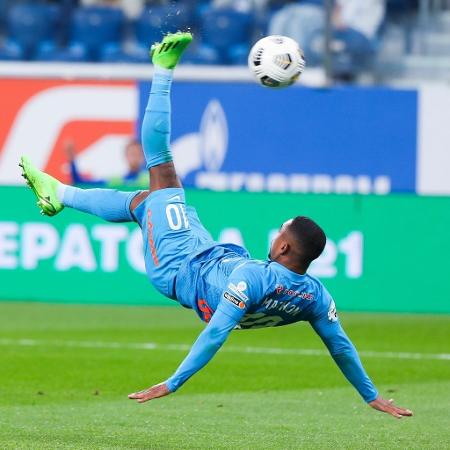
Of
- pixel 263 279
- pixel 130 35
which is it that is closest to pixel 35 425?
pixel 263 279

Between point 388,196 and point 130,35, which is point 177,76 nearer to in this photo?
point 130,35

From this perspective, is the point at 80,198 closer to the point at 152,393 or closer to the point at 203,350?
the point at 203,350

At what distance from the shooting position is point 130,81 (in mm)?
22359

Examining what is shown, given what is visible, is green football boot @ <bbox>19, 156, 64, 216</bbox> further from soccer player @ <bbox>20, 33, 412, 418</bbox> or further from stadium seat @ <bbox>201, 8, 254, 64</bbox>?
stadium seat @ <bbox>201, 8, 254, 64</bbox>

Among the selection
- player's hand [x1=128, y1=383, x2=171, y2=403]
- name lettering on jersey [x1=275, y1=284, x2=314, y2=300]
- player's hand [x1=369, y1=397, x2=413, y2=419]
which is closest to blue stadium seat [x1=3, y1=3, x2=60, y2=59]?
name lettering on jersey [x1=275, y1=284, x2=314, y2=300]

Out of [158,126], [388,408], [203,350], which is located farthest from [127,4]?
[203,350]

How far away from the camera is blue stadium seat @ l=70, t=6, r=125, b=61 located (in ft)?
77.8

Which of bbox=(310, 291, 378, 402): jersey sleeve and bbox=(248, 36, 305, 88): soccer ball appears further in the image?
bbox=(248, 36, 305, 88): soccer ball

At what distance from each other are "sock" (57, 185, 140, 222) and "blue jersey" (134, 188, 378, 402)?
Answer: 12 centimetres

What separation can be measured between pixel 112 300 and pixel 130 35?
7859 millimetres

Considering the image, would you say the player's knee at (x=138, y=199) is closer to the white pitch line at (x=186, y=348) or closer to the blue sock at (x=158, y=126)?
the blue sock at (x=158, y=126)

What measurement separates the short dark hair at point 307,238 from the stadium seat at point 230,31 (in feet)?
48.4

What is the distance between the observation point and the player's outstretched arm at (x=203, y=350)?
7.68m

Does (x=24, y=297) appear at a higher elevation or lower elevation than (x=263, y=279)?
lower
